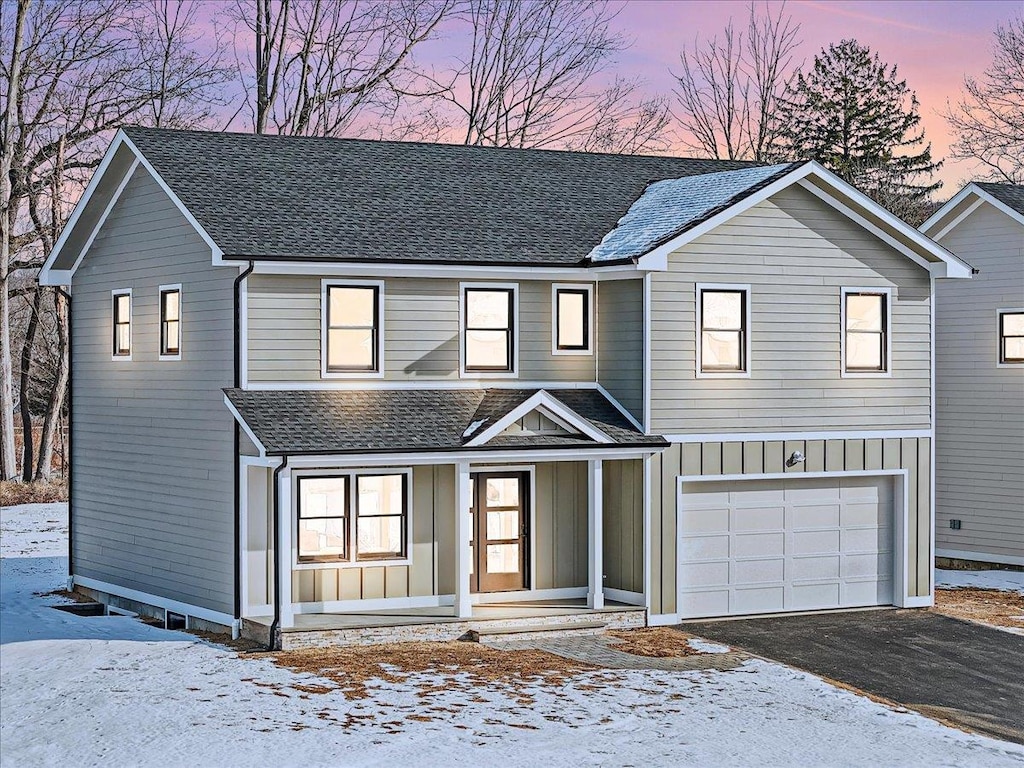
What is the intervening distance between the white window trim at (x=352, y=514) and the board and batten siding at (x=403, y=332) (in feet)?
4.66

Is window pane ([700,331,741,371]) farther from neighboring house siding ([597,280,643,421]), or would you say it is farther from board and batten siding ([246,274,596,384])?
board and batten siding ([246,274,596,384])

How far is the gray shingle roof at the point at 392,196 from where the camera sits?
73.5 feet

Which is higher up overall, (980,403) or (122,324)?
(122,324)

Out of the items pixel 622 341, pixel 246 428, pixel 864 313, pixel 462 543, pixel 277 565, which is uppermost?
pixel 864 313

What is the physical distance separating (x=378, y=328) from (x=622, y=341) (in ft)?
12.7

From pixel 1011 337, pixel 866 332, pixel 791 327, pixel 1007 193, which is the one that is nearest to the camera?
pixel 791 327

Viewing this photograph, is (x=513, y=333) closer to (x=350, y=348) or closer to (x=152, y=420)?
(x=350, y=348)

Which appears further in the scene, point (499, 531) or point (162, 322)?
point (162, 322)

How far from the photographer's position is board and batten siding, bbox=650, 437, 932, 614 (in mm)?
22609

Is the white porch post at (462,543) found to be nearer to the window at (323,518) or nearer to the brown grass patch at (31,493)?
the window at (323,518)

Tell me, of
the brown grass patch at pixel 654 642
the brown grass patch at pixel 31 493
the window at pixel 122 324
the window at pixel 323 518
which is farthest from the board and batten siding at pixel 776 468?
the brown grass patch at pixel 31 493

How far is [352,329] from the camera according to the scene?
877 inches

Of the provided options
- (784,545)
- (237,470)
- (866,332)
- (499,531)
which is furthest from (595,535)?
(866,332)

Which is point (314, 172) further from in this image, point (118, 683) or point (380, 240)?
point (118, 683)
